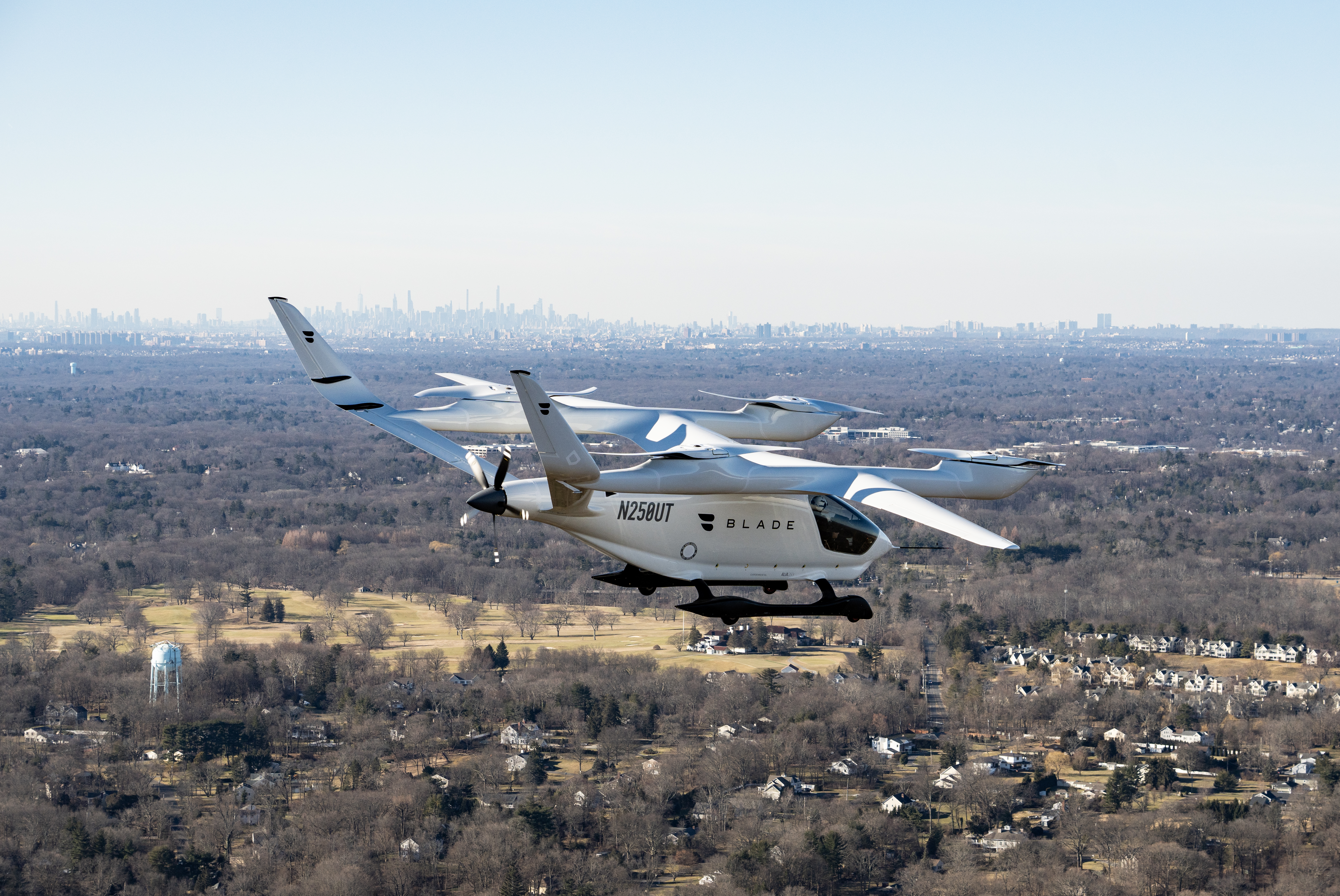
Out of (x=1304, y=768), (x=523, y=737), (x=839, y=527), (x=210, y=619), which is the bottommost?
(x=523, y=737)

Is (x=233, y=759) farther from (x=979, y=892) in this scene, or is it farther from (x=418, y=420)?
(x=418, y=420)

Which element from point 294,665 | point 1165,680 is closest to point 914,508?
point 1165,680

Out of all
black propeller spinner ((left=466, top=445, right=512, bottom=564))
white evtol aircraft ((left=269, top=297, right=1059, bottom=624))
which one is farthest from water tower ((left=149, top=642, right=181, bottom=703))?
black propeller spinner ((left=466, top=445, right=512, bottom=564))

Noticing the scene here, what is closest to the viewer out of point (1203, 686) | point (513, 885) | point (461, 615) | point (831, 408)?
point (831, 408)

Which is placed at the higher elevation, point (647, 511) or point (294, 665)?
point (647, 511)

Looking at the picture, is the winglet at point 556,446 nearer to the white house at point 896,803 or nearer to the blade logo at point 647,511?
the blade logo at point 647,511

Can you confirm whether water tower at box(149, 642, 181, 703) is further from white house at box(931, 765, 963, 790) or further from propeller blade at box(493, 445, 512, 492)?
propeller blade at box(493, 445, 512, 492)

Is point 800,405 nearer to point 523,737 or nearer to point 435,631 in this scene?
point 523,737
